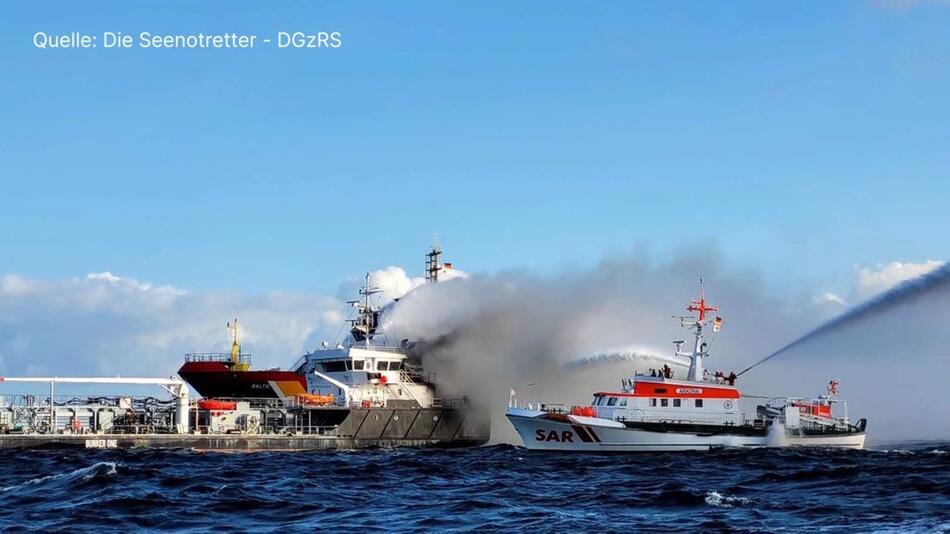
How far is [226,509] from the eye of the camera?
32.4 meters

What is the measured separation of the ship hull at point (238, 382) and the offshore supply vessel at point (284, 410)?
70 mm

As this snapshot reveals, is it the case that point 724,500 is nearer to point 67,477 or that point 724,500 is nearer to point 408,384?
point 67,477

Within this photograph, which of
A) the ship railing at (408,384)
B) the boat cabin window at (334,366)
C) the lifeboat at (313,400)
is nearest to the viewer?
Answer: the lifeboat at (313,400)

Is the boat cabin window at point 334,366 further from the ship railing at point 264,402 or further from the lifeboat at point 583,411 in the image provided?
the lifeboat at point 583,411

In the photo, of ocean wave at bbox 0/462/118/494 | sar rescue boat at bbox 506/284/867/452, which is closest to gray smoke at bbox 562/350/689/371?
sar rescue boat at bbox 506/284/867/452

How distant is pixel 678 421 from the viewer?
60.4 m

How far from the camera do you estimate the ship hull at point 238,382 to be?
73812 mm

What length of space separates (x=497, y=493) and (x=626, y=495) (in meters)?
4.50

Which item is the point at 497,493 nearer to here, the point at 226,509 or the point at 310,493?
the point at 310,493

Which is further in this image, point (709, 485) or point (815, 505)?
point (709, 485)

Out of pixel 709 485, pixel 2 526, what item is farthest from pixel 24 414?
pixel 709 485

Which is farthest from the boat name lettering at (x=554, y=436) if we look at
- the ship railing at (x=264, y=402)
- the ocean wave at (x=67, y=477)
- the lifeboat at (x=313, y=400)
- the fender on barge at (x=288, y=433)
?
the ocean wave at (x=67, y=477)

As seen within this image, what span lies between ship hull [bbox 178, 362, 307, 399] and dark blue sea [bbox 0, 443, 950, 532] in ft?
62.1

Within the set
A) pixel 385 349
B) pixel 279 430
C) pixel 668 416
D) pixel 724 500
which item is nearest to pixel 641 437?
pixel 668 416
